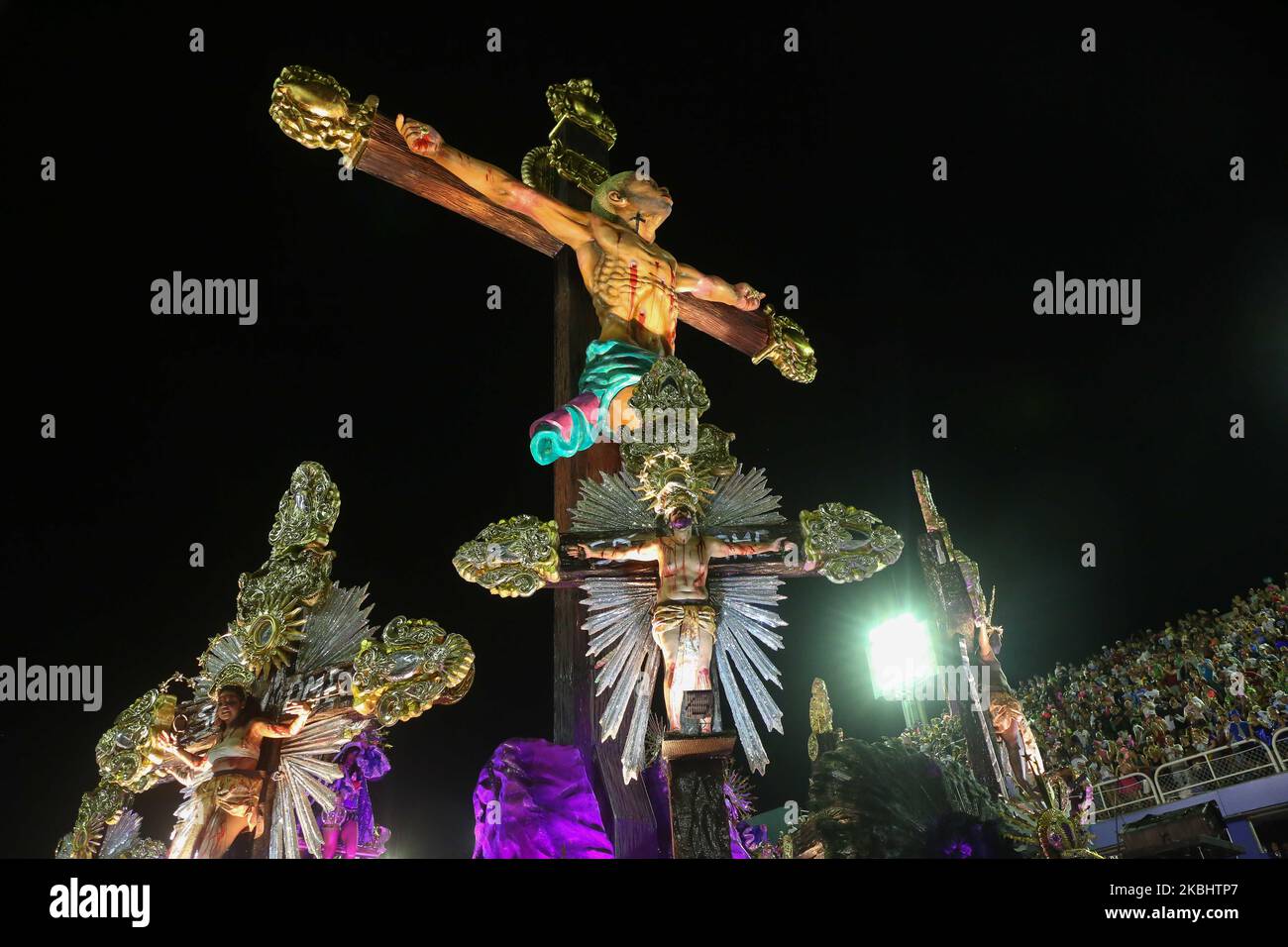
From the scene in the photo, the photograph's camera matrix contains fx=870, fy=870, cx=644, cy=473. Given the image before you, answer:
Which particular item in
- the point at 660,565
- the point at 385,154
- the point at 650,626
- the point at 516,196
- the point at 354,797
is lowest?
the point at 354,797

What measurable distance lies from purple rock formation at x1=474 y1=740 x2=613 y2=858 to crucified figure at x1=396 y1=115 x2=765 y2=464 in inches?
62.5

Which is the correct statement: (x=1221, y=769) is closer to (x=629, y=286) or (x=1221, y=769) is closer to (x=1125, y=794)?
(x=1125, y=794)

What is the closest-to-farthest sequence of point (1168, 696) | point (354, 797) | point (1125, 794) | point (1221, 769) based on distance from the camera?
point (354, 797) → point (1221, 769) → point (1125, 794) → point (1168, 696)

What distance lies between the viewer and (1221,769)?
25.9ft

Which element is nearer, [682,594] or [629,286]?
[682,594]

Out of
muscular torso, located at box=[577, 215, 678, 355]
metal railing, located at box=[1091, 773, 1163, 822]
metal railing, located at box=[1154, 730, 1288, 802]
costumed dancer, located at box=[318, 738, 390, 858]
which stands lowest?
metal railing, located at box=[1091, 773, 1163, 822]

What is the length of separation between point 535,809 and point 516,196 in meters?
3.12

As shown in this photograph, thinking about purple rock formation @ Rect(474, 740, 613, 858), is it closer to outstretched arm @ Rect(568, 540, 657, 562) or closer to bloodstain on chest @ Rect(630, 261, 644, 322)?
outstretched arm @ Rect(568, 540, 657, 562)

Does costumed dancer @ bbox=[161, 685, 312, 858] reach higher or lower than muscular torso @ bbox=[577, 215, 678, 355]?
lower

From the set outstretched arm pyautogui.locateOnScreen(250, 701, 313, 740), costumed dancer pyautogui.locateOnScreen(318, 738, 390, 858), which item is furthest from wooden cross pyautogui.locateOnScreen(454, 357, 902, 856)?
costumed dancer pyautogui.locateOnScreen(318, 738, 390, 858)

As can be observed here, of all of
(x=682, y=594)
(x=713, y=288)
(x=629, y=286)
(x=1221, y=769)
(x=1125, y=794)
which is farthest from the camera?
(x=1125, y=794)

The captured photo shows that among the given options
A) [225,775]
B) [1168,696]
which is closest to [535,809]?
[225,775]

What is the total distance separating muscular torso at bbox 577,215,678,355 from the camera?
4.45 metres

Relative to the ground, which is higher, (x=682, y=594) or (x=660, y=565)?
(x=660, y=565)
